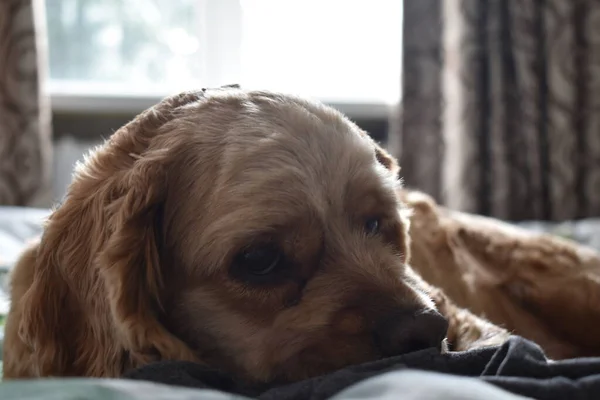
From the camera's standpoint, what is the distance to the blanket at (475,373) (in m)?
0.88

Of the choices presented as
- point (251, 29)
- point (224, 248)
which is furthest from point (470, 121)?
point (224, 248)

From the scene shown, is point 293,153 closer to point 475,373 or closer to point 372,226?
point 372,226

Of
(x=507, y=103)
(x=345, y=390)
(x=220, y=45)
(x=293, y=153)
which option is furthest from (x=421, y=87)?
(x=345, y=390)

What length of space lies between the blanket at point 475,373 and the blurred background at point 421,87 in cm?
332

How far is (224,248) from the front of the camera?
1284mm

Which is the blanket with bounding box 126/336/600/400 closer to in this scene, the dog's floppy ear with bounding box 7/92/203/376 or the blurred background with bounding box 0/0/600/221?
the dog's floppy ear with bounding box 7/92/203/376

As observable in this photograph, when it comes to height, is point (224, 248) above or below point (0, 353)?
above

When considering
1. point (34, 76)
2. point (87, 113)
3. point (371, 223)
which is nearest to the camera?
point (371, 223)

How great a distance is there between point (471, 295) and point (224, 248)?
1.09 metres

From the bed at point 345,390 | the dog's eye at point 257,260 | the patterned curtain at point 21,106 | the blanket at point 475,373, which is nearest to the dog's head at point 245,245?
the dog's eye at point 257,260

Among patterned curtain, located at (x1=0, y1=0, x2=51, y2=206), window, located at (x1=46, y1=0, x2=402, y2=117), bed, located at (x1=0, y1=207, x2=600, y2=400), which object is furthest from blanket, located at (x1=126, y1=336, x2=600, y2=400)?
window, located at (x1=46, y1=0, x2=402, y2=117)

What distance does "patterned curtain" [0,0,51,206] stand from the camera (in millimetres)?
4020

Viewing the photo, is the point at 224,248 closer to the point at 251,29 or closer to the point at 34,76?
the point at 34,76

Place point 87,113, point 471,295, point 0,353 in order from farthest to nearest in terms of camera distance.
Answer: point 87,113 < point 471,295 < point 0,353
